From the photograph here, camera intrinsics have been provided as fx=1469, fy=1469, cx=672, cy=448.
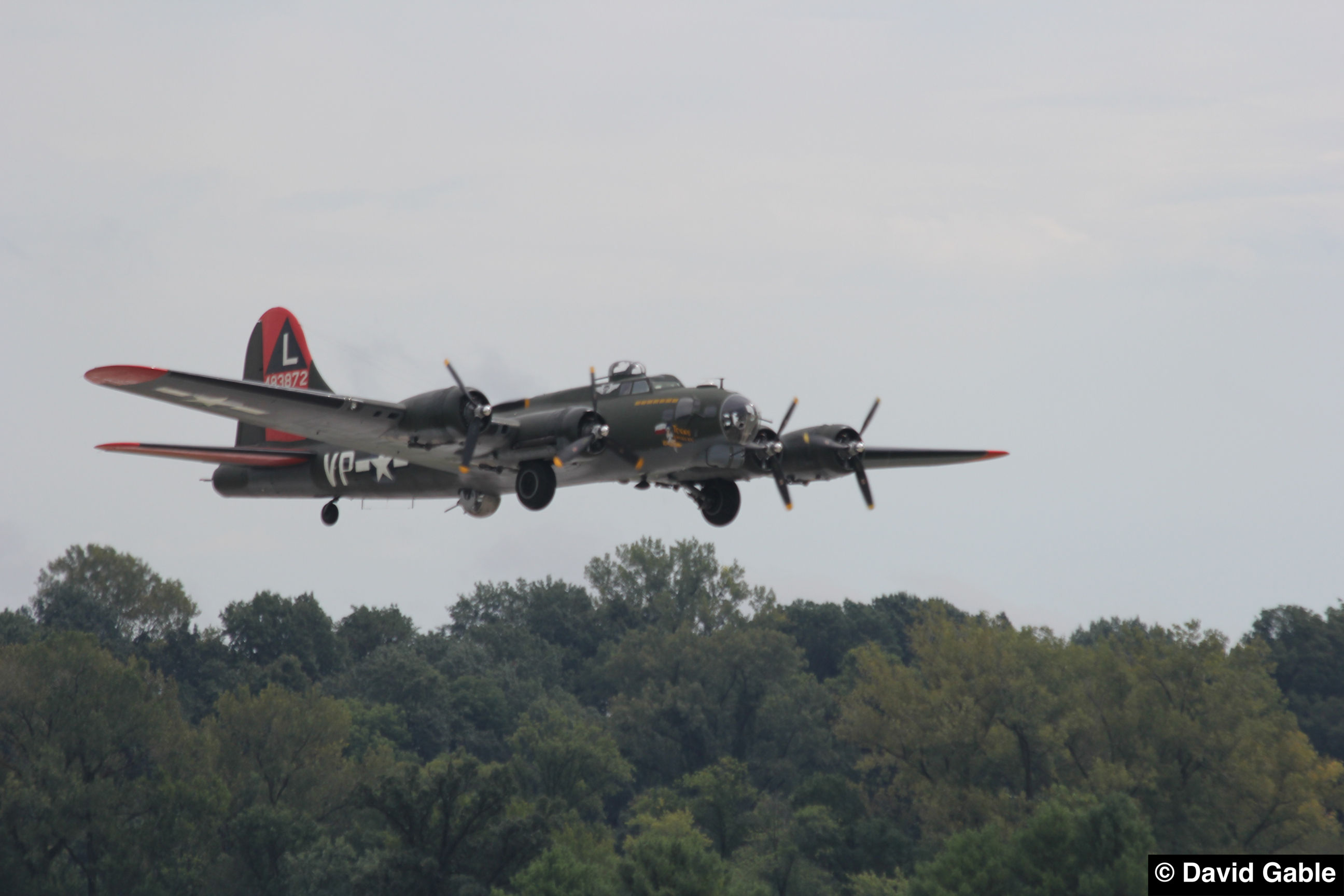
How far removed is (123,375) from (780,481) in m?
14.8

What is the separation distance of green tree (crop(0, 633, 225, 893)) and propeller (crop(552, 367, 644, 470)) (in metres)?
63.0

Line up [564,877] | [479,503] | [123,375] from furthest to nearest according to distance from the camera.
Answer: [564,877] → [479,503] → [123,375]

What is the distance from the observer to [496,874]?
77.2 m

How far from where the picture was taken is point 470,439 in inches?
1283

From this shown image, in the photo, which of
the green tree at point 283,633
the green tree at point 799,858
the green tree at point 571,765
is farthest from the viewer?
the green tree at point 283,633

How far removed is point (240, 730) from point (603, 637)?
57589 millimetres

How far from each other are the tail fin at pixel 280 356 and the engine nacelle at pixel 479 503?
8341 millimetres

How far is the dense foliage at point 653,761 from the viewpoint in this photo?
74125 millimetres

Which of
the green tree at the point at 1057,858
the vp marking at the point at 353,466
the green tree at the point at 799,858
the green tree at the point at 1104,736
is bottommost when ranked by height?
the green tree at the point at 799,858

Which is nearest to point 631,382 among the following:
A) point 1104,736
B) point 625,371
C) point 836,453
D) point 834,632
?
point 625,371

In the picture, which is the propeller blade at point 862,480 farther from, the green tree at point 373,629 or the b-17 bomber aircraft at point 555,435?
the green tree at point 373,629

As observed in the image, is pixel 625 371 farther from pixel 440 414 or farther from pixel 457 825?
pixel 457 825

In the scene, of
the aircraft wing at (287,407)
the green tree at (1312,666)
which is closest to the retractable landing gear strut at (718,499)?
the aircraft wing at (287,407)

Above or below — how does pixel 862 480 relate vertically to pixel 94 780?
above
